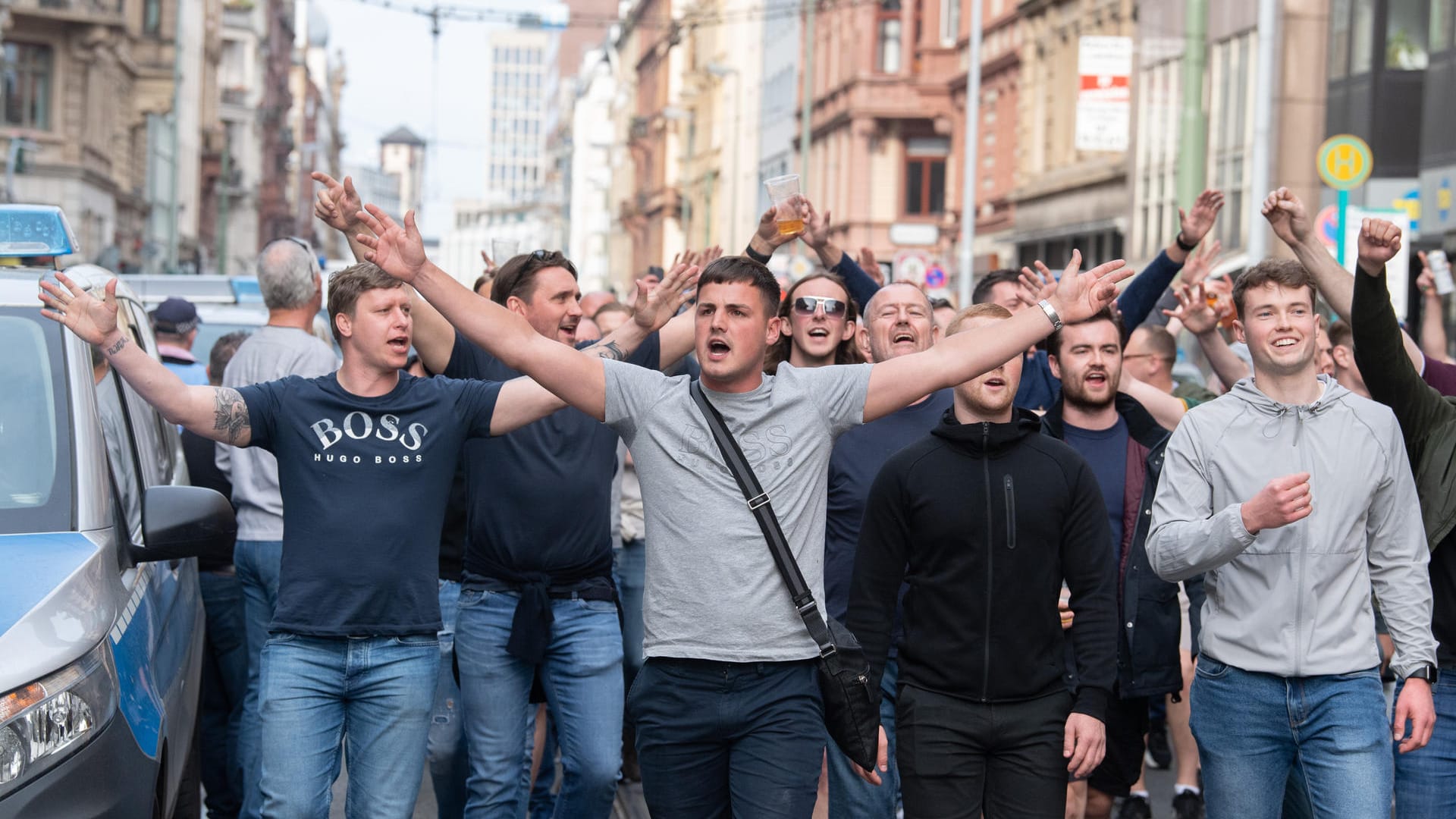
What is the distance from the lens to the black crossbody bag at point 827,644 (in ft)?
15.4

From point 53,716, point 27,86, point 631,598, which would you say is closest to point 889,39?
point 27,86

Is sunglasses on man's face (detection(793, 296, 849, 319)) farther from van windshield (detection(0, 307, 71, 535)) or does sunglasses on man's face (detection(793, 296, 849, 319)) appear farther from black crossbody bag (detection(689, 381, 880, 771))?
van windshield (detection(0, 307, 71, 535))

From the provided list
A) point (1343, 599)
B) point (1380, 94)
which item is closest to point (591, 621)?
point (1343, 599)

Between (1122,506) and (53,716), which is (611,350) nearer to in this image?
(1122,506)

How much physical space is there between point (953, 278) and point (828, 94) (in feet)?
47.6

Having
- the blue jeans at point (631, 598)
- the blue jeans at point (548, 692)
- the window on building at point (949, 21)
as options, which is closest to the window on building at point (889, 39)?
the window on building at point (949, 21)

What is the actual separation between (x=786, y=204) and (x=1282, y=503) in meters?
1.93

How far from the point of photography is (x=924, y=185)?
5297 centimetres

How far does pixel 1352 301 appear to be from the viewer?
17.4 feet

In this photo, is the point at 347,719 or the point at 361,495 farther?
the point at 347,719

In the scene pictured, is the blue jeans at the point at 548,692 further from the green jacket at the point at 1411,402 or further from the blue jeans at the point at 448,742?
the green jacket at the point at 1411,402

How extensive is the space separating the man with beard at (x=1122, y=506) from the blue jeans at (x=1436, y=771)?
97 cm

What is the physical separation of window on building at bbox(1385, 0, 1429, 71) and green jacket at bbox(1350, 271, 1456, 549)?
21.8 meters

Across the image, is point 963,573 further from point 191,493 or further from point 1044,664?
point 191,493
